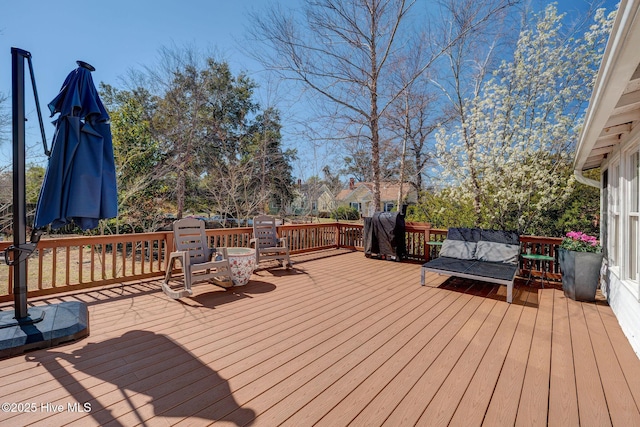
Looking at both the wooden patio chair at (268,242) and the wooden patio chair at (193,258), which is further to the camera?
the wooden patio chair at (268,242)

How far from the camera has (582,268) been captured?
4004 mm

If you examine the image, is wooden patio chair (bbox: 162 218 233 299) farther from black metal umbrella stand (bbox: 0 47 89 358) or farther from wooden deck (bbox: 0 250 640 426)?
black metal umbrella stand (bbox: 0 47 89 358)

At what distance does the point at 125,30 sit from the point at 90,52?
106 cm

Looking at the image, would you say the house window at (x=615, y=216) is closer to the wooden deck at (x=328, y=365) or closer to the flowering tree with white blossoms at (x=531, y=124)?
the wooden deck at (x=328, y=365)

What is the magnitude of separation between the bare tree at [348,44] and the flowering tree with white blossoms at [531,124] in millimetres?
1542

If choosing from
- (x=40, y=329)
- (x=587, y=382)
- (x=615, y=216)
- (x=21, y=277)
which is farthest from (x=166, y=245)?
(x=615, y=216)

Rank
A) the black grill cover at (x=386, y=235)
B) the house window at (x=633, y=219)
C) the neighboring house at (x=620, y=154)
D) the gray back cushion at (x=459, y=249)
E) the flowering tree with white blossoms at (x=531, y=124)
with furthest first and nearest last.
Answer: the flowering tree with white blossoms at (x=531, y=124) < the black grill cover at (x=386, y=235) < the gray back cushion at (x=459, y=249) < the house window at (x=633, y=219) < the neighboring house at (x=620, y=154)

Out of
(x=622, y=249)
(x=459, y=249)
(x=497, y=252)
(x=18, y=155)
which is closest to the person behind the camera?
(x=18, y=155)

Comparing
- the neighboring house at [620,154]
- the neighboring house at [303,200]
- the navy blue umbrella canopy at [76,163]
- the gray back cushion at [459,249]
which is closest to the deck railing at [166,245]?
the gray back cushion at [459,249]

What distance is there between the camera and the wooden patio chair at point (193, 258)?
3.96 meters

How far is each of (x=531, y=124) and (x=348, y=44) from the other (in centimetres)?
523

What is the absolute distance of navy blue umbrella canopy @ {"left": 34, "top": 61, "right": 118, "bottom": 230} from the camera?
2.58 meters

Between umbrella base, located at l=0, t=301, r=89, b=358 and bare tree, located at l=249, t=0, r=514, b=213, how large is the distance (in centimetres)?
752

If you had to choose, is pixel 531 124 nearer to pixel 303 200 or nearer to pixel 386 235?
pixel 386 235
